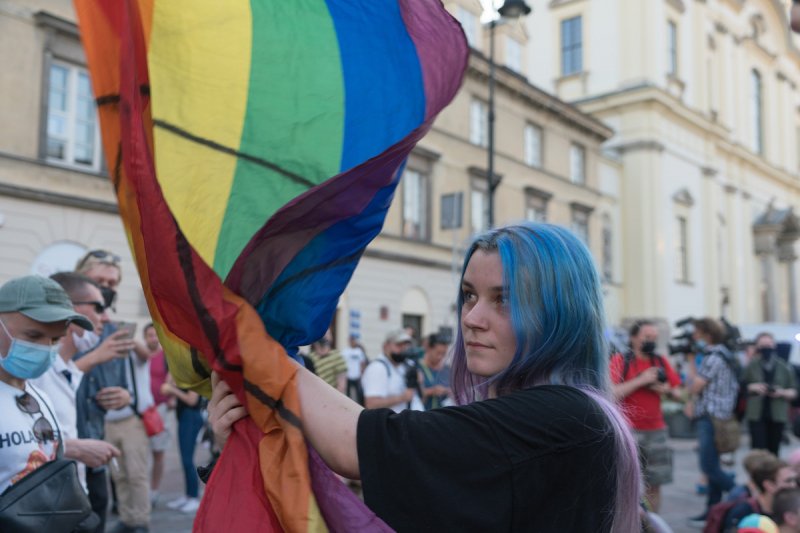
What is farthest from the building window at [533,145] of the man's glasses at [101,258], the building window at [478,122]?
the man's glasses at [101,258]

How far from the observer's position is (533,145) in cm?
2736

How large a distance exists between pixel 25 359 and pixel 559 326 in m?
2.34

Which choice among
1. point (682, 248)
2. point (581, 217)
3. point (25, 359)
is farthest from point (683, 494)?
point (682, 248)

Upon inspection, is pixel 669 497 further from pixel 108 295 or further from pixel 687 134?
pixel 687 134

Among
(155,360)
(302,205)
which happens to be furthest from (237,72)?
(155,360)

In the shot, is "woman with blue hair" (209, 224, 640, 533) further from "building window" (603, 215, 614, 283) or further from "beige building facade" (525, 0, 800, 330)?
"beige building facade" (525, 0, 800, 330)

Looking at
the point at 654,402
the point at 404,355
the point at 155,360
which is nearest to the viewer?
the point at 654,402

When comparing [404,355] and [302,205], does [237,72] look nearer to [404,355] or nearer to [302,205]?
[302,205]

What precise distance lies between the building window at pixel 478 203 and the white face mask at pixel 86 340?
772 inches

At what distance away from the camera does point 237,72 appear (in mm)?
1600

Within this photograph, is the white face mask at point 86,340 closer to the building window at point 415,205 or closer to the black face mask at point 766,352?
the black face mask at point 766,352

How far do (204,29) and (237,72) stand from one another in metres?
0.11

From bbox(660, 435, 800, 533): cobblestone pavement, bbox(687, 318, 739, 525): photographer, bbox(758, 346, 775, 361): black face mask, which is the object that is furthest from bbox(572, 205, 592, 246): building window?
bbox(687, 318, 739, 525): photographer

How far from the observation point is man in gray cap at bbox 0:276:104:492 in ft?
9.47
